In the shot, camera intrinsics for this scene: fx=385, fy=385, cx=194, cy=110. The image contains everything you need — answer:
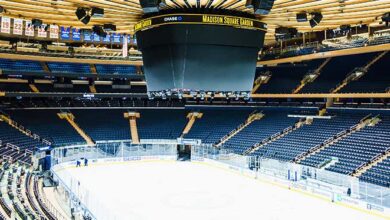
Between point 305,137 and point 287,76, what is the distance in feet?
24.6

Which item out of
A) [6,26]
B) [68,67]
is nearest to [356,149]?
[6,26]

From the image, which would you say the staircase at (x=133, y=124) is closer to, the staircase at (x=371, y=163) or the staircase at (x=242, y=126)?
the staircase at (x=242, y=126)

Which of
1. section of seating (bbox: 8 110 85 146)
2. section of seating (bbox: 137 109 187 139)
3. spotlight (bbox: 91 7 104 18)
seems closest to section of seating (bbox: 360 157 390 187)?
spotlight (bbox: 91 7 104 18)

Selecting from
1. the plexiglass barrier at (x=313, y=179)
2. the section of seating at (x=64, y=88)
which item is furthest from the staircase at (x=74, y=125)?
the plexiglass barrier at (x=313, y=179)

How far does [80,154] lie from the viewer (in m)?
28.3

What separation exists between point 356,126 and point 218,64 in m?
22.2

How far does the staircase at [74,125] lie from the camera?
103 ft

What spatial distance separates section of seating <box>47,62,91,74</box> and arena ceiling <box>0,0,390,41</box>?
27.0m

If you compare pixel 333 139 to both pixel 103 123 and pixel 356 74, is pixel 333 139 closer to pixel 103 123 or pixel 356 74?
pixel 356 74

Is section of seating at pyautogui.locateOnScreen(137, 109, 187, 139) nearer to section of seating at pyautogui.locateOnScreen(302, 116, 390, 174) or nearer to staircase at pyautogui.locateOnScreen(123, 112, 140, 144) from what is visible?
staircase at pyautogui.locateOnScreen(123, 112, 140, 144)

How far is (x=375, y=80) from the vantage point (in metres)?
25.5

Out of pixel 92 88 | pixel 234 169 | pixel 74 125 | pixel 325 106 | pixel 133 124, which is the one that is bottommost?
pixel 234 169

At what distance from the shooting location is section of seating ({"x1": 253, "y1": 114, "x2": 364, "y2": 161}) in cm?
2544

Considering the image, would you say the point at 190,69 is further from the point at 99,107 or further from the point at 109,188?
the point at 99,107
